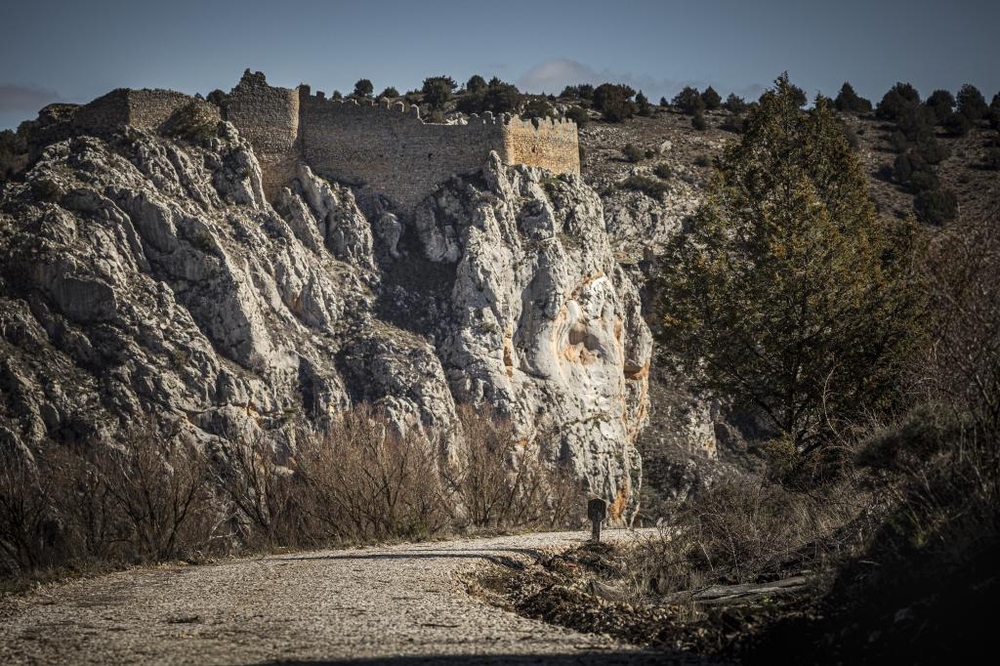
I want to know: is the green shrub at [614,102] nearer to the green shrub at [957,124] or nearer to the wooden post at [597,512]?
the green shrub at [957,124]

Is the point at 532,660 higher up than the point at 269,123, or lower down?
lower down

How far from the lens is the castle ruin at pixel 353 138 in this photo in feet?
170

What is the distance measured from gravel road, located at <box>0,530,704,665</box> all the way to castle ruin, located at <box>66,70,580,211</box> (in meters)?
38.3

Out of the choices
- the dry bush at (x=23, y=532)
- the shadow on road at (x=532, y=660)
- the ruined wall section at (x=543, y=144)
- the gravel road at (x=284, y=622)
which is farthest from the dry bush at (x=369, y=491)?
the ruined wall section at (x=543, y=144)

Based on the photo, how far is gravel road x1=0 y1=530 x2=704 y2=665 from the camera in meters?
9.68

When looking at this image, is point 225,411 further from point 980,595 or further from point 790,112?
point 980,595

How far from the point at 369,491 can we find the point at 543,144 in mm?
33898

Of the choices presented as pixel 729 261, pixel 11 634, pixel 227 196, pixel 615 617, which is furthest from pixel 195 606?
pixel 227 196

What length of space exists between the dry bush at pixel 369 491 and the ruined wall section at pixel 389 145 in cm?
2340

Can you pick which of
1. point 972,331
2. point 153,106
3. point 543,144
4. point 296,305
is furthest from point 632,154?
point 972,331

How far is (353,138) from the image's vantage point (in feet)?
171

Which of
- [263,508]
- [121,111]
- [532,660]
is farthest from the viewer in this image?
[121,111]

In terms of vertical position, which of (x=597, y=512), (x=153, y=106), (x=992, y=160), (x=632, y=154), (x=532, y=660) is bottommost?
(x=532, y=660)

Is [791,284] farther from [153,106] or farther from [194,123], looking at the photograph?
[153,106]
